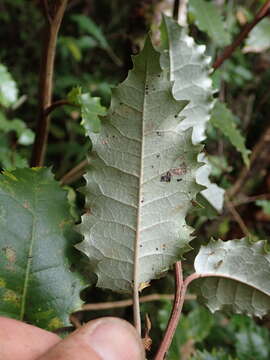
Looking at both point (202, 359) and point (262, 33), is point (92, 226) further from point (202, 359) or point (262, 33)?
point (262, 33)

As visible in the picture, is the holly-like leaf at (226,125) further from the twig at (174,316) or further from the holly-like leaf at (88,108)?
the twig at (174,316)

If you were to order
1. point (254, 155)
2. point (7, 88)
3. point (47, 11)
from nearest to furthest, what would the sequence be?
point (47, 11), point (7, 88), point (254, 155)

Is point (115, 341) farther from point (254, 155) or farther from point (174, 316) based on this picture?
point (254, 155)

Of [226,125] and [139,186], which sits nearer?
[139,186]

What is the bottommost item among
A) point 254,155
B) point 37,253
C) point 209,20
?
point 254,155

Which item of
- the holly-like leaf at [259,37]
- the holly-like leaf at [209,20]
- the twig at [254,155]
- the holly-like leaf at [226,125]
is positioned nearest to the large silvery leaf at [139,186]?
the holly-like leaf at [226,125]

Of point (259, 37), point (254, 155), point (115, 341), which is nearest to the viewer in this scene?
point (115, 341)

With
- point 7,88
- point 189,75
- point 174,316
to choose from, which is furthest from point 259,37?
point 174,316

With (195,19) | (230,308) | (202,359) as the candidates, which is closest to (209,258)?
(230,308)
